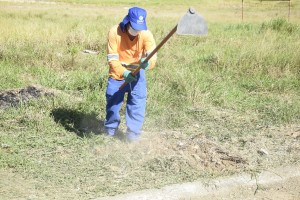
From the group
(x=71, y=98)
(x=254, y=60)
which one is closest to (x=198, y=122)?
(x=71, y=98)

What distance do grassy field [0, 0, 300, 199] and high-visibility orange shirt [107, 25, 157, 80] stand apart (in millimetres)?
823

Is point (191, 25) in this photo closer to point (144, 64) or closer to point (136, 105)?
→ point (144, 64)

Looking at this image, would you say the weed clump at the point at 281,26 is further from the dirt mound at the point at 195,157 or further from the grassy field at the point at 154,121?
the dirt mound at the point at 195,157

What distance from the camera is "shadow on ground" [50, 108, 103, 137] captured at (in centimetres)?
483

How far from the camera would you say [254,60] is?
7496 millimetres

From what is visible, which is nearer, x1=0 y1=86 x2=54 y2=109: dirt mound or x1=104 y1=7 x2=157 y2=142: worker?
x1=104 y1=7 x2=157 y2=142: worker

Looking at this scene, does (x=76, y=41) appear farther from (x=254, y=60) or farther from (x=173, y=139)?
(x=173, y=139)

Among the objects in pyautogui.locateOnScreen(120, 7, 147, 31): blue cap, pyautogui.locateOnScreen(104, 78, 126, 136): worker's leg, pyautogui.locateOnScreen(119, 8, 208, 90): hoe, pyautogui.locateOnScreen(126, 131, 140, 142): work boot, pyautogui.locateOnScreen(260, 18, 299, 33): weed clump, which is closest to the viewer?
pyautogui.locateOnScreen(119, 8, 208, 90): hoe

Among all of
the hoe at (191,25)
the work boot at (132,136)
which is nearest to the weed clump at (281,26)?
the work boot at (132,136)

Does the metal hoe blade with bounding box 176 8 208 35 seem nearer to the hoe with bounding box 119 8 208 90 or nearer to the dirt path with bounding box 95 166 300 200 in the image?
the hoe with bounding box 119 8 208 90

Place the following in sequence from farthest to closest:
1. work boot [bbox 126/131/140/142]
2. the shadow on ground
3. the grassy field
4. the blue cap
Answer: the shadow on ground, work boot [bbox 126/131/140/142], the blue cap, the grassy field

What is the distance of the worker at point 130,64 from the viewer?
4004 mm

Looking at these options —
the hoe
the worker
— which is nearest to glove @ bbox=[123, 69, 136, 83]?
the worker

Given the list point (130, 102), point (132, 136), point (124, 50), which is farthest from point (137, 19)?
point (132, 136)
